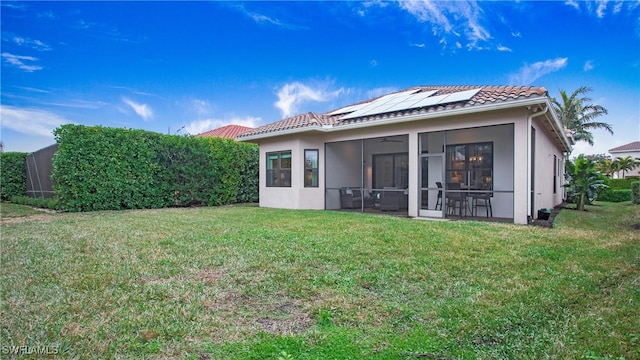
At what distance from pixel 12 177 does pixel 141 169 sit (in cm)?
1031

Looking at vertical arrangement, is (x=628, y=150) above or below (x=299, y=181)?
above

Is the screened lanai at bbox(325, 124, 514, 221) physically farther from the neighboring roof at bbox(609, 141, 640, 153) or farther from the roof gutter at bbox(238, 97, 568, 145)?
the neighboring roof at bbox(609, 141, 640, 153)

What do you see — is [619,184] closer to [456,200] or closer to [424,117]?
[456,200]

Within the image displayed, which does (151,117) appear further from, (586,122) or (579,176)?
(586,122)

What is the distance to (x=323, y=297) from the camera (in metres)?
3.59

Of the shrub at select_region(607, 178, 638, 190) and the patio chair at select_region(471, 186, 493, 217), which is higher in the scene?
the shrub at select_region(607, 178, 638, 190)

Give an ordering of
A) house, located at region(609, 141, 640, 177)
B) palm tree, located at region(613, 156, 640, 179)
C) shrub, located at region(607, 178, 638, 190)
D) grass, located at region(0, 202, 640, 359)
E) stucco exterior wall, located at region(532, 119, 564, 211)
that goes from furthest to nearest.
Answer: house, located at region(609, 141, 640, 177), palm tree, located at region(613, 156, 640, 179), shrub, located at region(607, 178, 638, 190), stucco exterior wall, located at region(532, 119, 564, 211), grass, located at region(0, 202, 640, 359)

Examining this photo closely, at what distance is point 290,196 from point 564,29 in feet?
45.7

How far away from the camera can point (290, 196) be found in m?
13.5

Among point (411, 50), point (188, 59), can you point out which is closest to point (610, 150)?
point (411, 50)

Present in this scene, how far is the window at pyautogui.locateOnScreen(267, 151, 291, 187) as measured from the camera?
13.8 m

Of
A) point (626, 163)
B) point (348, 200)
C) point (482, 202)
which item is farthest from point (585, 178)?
point (626, 163)

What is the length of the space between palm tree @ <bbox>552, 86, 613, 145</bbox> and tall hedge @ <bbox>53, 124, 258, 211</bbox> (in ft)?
95.0

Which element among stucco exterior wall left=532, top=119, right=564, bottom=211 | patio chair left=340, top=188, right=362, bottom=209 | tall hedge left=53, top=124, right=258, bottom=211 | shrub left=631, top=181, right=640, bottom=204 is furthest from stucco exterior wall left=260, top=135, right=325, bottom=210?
shrub left=631, top=181, right=640, bottom=204
